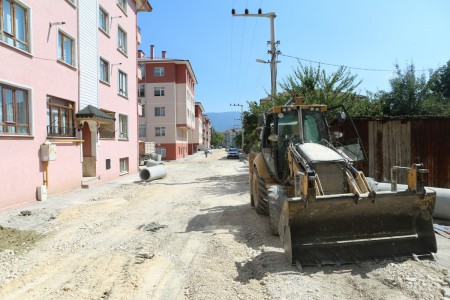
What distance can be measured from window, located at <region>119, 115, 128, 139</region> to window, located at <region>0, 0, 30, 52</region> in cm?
1054

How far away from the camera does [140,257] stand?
5719 mm

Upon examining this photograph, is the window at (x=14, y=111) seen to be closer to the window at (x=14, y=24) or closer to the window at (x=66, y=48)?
the window at (x=14, y=24)

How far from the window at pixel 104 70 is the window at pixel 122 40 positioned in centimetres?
264

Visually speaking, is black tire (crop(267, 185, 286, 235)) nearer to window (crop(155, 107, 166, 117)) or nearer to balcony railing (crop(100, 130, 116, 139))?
balcony railing (crop(100, 130, 116, 139))

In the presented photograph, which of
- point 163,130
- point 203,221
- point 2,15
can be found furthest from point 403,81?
point 163,130

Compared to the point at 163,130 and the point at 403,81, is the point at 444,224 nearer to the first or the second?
the point at 403,81

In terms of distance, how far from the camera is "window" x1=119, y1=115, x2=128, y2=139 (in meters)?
22.4

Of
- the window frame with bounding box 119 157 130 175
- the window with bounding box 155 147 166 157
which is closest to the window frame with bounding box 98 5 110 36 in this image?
the window frame with bounding box 119 157 130 175

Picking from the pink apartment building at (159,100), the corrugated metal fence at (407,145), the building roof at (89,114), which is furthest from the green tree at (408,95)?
the pink apartment building at (159,100)

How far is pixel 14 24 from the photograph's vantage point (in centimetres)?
1132

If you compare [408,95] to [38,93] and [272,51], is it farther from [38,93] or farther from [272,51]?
[38,93]

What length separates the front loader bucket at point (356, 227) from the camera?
504cm

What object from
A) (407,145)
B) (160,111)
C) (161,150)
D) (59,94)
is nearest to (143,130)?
(160,111)

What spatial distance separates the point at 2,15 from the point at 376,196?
1143 centimetres
